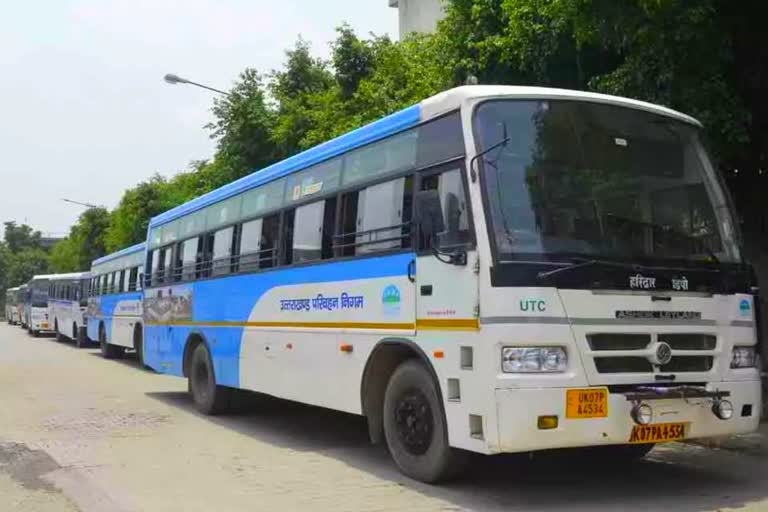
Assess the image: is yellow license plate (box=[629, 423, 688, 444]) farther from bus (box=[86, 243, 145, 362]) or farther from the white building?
the white building

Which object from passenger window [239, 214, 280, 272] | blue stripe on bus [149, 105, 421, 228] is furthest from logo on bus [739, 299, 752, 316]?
passenger window [239, 214, 280, 272]

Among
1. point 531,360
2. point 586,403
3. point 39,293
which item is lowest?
point 586,403

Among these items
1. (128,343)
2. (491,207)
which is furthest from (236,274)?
(128,343)

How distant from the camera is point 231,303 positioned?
35.8ft

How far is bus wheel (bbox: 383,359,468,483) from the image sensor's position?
663cm

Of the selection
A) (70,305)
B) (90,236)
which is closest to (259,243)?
(70,305)

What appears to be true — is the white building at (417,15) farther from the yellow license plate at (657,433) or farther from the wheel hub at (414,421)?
the yellow license plate at (657,433)

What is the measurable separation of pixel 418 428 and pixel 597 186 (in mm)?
2385

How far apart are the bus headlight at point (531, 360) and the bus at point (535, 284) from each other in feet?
0.04

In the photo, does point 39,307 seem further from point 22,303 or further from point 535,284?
point 535,284

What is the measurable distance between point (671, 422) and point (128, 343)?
16.7 m

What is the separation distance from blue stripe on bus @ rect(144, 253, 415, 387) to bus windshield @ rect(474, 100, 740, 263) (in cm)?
121

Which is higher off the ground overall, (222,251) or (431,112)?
(431,112)

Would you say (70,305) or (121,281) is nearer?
(121,281)
